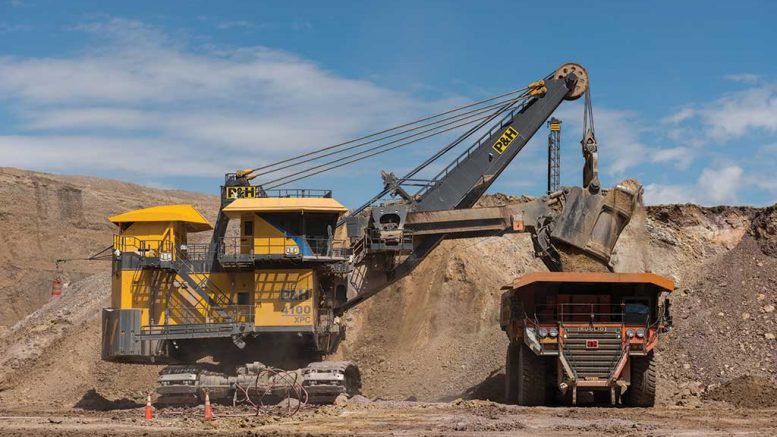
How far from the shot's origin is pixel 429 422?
2072 cm

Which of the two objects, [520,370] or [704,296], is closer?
[520,370]

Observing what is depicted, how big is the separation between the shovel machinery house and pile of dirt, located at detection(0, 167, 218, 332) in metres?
32.7

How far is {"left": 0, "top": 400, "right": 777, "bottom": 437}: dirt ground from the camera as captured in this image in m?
18.8

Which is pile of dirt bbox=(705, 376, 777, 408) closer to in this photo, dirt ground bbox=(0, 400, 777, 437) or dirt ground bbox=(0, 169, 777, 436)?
dirt ground bbox=(0, 169, 777, 436)

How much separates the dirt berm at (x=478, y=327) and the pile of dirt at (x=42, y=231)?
43.3 ft

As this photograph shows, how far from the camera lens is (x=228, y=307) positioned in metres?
28.1

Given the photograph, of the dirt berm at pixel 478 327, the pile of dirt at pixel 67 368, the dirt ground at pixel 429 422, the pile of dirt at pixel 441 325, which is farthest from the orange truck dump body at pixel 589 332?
the pile of dirt at pixel 67 368

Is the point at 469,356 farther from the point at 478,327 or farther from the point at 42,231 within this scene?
the point at 42,231

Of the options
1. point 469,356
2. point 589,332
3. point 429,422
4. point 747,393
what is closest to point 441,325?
point 469,356

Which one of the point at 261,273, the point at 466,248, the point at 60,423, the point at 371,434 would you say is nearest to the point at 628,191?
the point at 261,273

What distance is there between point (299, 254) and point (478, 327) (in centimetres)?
1312

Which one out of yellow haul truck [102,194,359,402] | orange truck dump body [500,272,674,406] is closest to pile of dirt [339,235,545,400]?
yellow haul truck [102,194,359,402]

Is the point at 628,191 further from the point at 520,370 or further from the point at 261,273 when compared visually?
the point at 261,273

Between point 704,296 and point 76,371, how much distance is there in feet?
66.2
